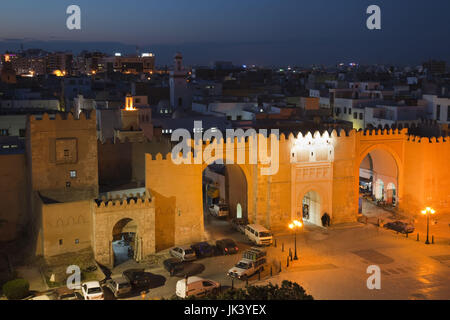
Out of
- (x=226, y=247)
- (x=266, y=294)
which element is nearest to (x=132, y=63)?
(x=226, y=247)

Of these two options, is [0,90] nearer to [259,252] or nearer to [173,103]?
[173,103]

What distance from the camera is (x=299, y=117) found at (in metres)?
57.2

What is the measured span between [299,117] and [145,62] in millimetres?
143096

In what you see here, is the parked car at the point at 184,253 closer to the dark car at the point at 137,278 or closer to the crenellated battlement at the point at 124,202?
the crenellated battlement at the point at 124,202

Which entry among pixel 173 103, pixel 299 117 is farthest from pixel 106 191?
pixel 173 103

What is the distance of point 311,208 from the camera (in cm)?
3566

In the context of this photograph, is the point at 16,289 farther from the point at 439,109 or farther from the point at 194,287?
the point at 439,109

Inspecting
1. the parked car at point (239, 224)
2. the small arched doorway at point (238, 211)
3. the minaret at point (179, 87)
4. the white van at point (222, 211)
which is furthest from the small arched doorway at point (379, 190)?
the minaret at point (179, 87)

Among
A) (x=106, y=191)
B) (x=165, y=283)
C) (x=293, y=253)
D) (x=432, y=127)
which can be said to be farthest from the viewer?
(x=432, y=127)

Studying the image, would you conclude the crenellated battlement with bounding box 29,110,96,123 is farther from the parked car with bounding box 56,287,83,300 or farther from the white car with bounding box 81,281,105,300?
the white car with bounding box 81,281,105,300

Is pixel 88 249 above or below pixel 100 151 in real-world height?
below

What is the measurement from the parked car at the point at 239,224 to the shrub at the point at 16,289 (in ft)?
44.1

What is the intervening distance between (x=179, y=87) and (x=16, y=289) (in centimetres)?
5424

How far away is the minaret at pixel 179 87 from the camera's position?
74250 millimetres
